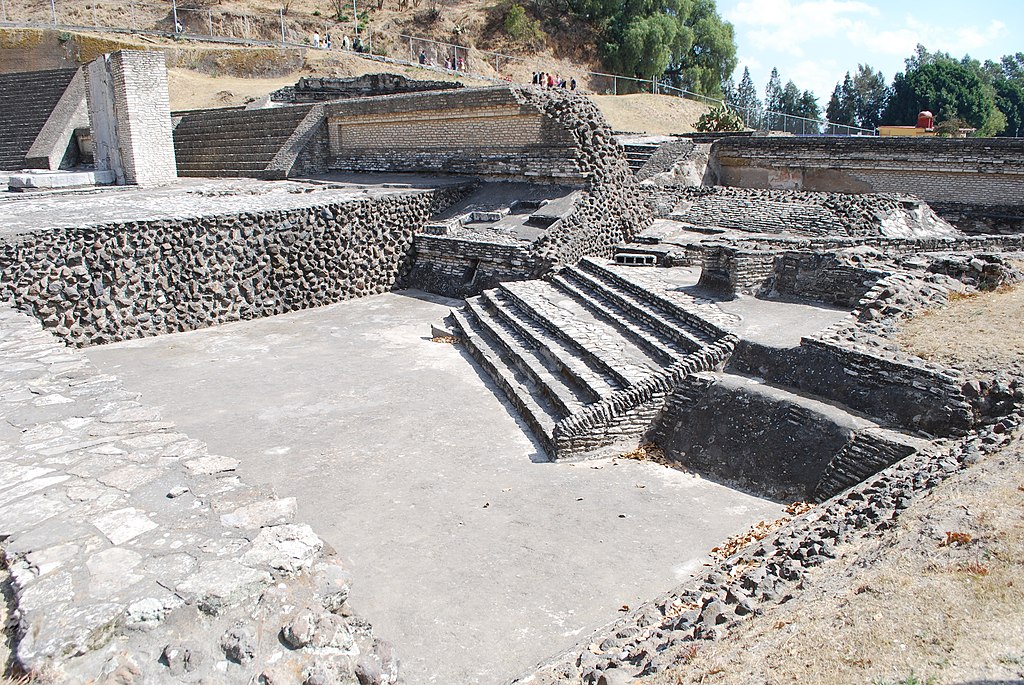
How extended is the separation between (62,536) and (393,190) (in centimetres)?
1236

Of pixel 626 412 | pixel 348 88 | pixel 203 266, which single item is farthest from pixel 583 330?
pixel 348 88

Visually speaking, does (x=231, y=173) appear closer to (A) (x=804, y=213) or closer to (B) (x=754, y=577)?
(A) (x=804, y=213)

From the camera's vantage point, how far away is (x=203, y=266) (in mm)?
12109

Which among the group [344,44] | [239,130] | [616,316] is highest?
[344,44]

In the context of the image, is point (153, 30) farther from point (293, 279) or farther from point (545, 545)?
point (545, 545)

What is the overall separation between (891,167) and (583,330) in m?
10.6

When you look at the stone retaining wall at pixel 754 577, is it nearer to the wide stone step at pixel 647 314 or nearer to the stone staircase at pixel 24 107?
the wide stone step at pixel 647 314

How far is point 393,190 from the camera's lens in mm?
15336

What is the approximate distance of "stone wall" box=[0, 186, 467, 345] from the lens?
10.5 m

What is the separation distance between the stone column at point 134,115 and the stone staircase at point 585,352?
8964mm

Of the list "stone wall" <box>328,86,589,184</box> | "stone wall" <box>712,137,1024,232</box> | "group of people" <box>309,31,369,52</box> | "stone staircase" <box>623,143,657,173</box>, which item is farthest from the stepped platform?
"group of people" <box>309,31,369,52</box>

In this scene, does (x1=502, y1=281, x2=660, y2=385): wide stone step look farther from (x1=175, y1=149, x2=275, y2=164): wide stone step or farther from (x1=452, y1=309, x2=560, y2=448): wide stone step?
(x1=175, y1=149, x2=275, y2=164): wide stone step

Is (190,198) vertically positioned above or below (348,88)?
below

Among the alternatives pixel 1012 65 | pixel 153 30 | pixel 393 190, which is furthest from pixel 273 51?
pixel 1012 65
